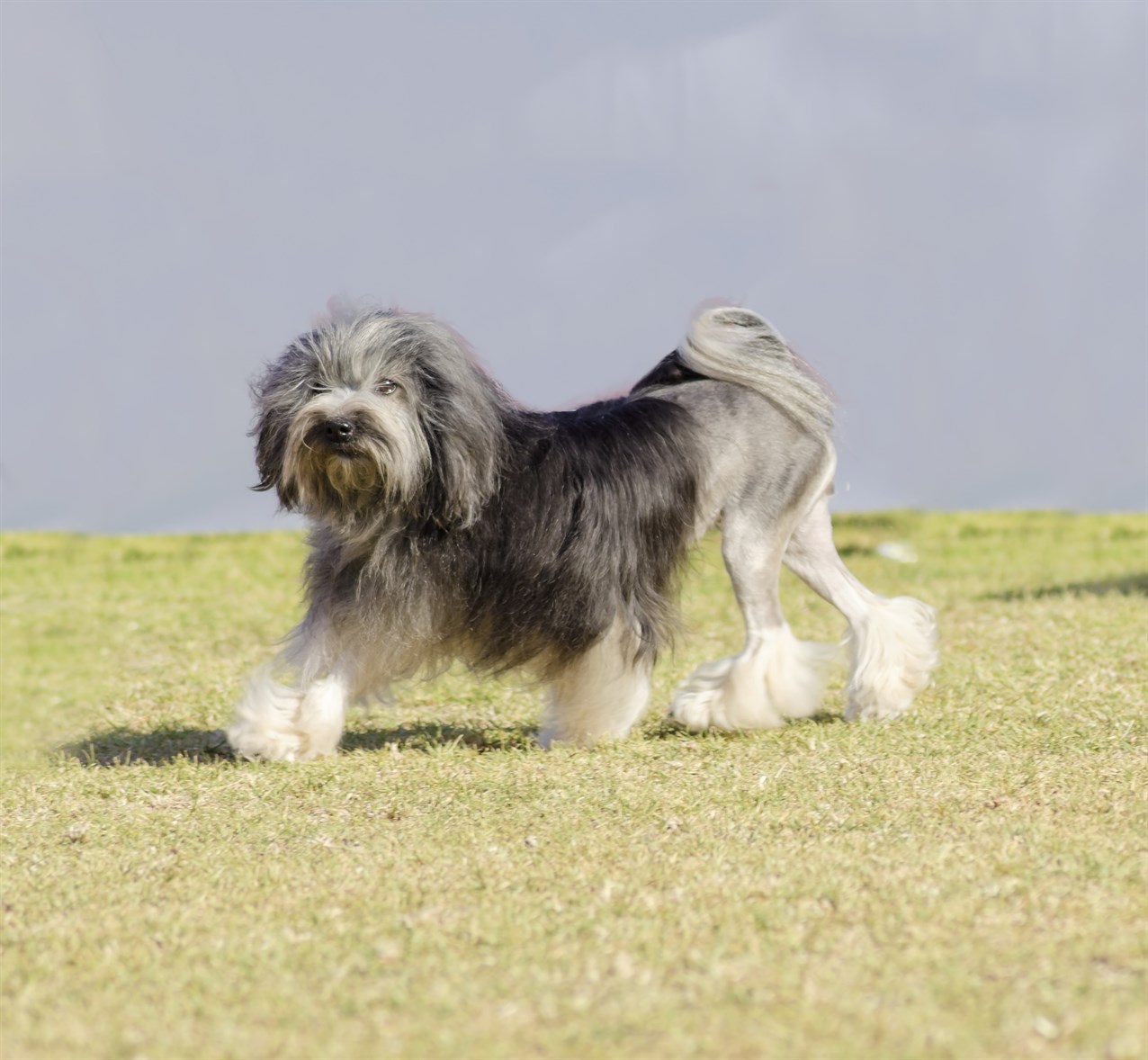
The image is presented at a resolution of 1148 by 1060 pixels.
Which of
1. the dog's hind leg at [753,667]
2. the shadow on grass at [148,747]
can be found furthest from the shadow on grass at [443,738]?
the dog's hind leg at [753,667]

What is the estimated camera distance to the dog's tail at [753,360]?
23.6 ft

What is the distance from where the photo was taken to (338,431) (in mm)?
5969

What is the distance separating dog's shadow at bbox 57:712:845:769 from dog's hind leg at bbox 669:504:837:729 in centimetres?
11

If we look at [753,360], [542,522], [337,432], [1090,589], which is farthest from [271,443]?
[1090,589]

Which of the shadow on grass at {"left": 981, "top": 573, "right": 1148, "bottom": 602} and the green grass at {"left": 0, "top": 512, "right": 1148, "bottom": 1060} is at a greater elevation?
the green grass at {"left": 0, "top": 512, "right": 1148, "bottom": 1060}

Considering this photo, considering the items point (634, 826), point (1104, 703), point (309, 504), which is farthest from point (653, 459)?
point (1104, 703)

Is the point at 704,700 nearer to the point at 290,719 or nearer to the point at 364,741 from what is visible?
the point at 364,741

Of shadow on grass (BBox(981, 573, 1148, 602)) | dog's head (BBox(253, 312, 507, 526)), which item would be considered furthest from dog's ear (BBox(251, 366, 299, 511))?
shadow on grass (BBox(981, 573, 1148, 602))

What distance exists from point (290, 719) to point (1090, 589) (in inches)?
338

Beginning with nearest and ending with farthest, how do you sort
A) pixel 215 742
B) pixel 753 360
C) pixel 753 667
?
pixel 753 667 → pixel 753 360 → pixel 215 742

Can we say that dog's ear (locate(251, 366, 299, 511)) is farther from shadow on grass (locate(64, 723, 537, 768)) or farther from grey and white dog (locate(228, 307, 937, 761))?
shadow on grass (locate(64, 723, 537, 768))

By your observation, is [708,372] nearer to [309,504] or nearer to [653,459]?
[653,459]

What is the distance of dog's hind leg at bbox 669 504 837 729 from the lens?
279 inches

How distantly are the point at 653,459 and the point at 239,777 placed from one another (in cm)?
214
